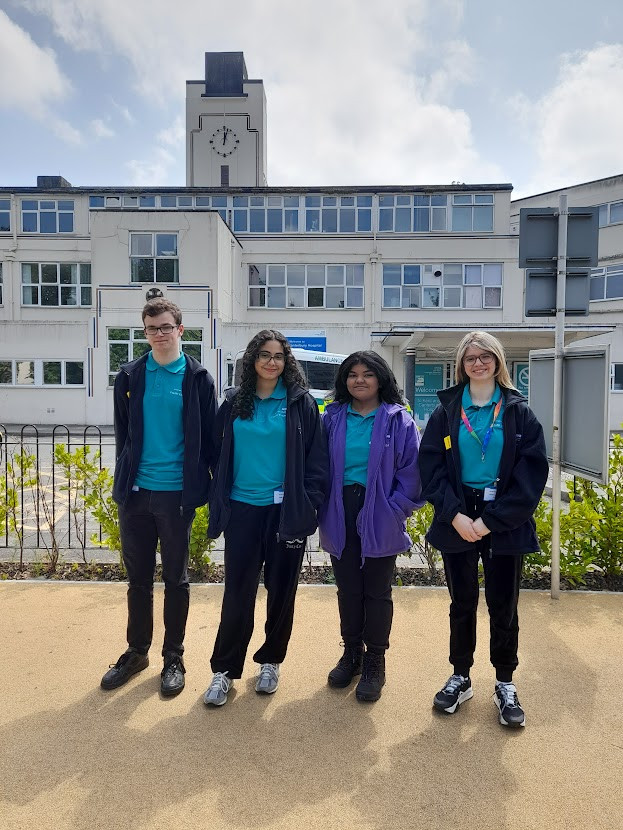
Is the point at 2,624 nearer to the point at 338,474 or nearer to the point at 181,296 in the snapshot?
the point at 338,474

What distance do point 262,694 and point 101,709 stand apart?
85 centimetres

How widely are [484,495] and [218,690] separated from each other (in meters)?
1.77

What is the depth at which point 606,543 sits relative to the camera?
4754 millimetres

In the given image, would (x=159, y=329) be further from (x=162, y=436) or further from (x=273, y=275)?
(x=273, y=275)

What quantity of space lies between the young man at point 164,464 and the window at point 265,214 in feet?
74.8

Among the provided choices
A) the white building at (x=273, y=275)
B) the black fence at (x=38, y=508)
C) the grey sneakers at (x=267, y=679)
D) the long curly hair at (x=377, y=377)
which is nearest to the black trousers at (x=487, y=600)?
the long curly hair at (x=377, y=377)

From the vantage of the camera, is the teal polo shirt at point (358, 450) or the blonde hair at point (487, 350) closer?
the blonde hair at point (487, 350)

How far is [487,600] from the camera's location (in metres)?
3.05

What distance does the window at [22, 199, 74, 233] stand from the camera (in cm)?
2433

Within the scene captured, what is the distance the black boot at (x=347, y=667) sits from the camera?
10.6 ft

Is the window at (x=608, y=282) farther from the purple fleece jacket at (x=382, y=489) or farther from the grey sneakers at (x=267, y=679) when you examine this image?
the grey sneakers at (x=267, y=679)

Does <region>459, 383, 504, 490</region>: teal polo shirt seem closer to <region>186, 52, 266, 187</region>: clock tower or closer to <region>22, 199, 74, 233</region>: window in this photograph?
<region>22, 199, 74, 233</region>: window

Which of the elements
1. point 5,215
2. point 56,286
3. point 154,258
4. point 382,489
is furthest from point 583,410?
point 5,215

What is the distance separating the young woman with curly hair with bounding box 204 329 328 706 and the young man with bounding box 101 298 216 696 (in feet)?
0.54
